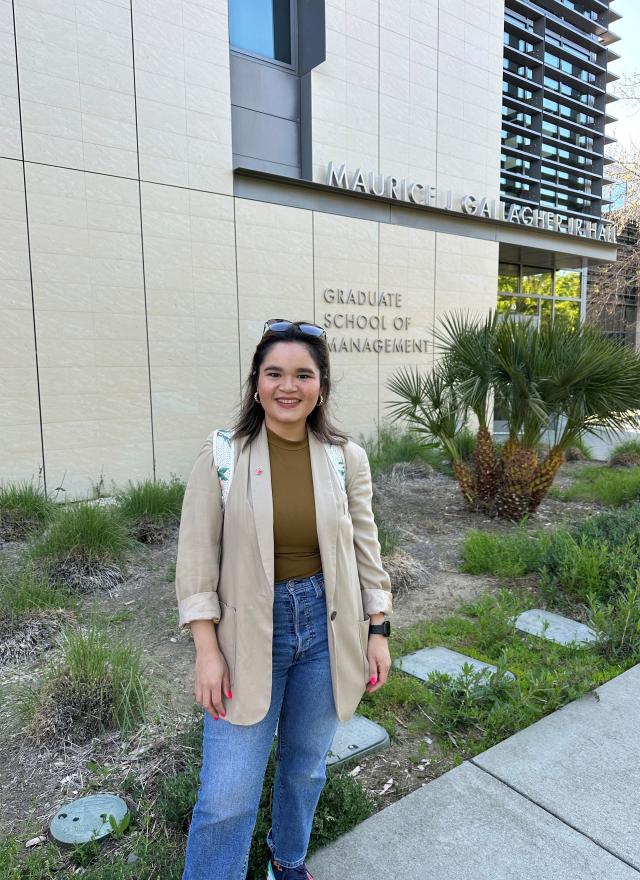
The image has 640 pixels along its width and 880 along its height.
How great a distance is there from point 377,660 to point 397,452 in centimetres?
774

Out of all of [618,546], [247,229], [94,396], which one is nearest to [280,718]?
[618,546]

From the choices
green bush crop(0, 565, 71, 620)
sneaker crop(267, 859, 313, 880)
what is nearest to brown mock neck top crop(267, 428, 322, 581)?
sneaker crop(267, 859, 313, 880)

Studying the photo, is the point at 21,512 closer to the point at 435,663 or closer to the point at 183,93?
the point at 435,663

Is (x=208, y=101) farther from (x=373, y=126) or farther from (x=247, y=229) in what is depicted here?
(x=373, y=126)

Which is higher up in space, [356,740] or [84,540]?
[84,540]

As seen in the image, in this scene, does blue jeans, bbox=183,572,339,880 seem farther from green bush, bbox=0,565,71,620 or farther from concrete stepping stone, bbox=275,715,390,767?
green bush, bbox=0,565,71,620

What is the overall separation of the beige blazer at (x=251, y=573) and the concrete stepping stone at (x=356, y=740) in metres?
1.03

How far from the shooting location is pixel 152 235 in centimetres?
795

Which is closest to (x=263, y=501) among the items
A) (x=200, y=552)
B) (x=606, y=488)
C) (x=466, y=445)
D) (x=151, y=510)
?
(x=200, y=552)

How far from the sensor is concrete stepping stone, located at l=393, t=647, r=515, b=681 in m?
3.56

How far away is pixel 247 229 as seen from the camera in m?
8.78

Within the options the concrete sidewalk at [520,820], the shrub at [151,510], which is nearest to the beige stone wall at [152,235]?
the shrub at [151,510]

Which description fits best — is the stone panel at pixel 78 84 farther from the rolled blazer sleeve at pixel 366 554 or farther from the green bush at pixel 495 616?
the rolled blazer sleeve at pixel 366 554

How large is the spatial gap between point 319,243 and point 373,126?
238 cm
